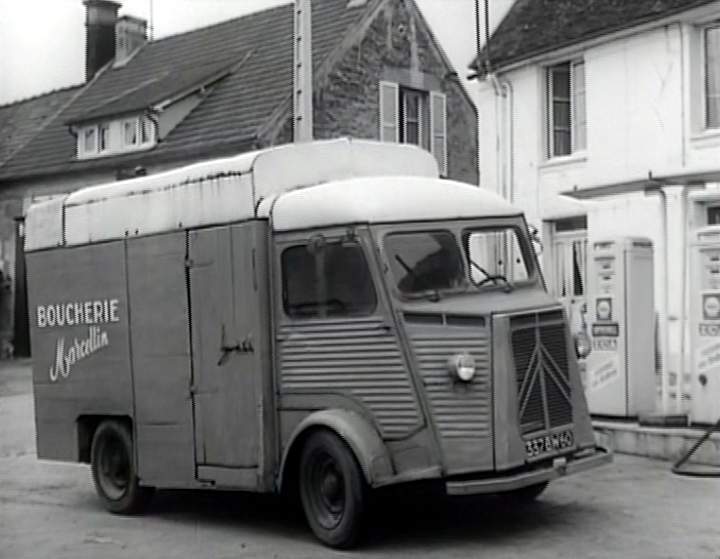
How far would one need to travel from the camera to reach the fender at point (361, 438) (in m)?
8.74

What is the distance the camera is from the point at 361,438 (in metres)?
8.86

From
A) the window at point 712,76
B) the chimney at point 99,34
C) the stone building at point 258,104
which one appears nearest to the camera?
the window at point 712,76

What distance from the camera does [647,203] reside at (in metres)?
16.2

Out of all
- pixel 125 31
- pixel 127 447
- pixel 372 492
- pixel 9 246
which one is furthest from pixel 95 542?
pixel 125 31

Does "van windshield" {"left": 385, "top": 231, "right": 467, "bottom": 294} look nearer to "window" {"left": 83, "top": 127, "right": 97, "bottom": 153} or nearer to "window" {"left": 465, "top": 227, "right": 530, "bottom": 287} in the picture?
"window" {"left": 465, "top": 227, "right": 530, "bottom": 287}

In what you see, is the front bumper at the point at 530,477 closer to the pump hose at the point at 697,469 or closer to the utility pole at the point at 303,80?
the pump hose at the point at 697,469

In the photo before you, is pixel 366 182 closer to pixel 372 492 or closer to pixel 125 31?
pixel 372 492

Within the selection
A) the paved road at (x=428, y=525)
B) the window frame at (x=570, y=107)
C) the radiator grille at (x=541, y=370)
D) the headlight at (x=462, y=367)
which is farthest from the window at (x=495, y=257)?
the window frame at (x=570, y=107)

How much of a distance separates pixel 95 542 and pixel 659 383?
7701 millimetres

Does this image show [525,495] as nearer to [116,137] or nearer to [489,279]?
[489,279]

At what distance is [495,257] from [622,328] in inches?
171

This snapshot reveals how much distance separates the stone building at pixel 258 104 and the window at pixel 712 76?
32.7 feet

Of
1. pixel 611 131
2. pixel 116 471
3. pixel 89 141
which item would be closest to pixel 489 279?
pixel 116 471

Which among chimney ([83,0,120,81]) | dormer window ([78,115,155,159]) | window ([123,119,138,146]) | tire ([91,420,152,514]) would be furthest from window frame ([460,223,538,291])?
chimney ([83,0,120,81])
